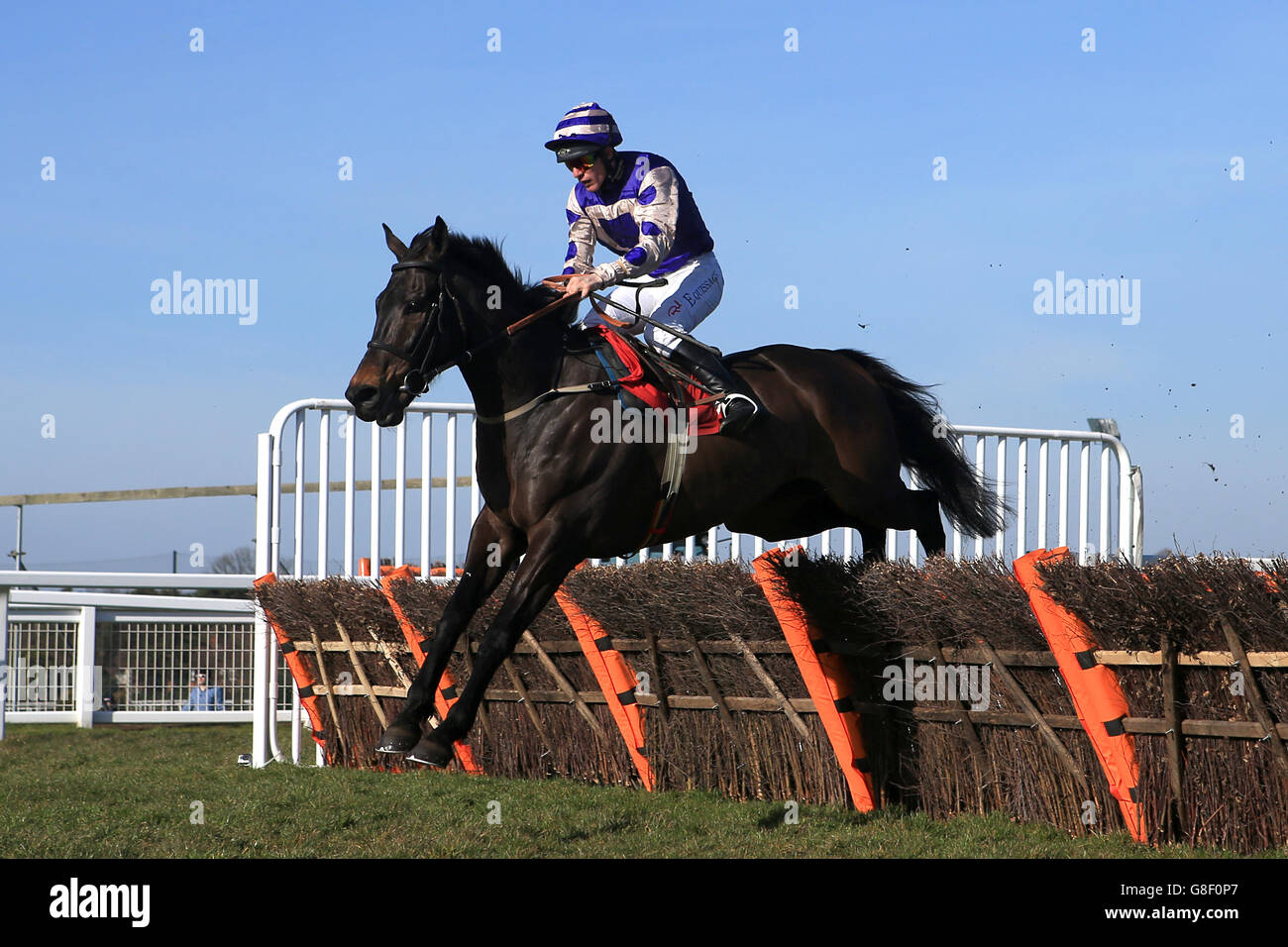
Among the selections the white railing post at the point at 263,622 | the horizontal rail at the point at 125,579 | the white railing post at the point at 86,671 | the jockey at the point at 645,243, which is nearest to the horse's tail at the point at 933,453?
the jockey at the point at 645,243

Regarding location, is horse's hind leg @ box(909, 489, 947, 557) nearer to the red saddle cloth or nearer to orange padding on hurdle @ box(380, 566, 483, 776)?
the red saddle cloth

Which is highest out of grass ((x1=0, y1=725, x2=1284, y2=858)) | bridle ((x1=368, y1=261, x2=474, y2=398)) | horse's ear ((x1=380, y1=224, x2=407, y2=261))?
horse's ear ((x1=380, y1=224, x2=407, y2=261))

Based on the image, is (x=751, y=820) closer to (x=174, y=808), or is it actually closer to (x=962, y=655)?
(x=962, y=655)

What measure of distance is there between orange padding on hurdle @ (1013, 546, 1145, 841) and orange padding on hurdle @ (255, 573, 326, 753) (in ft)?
16.7

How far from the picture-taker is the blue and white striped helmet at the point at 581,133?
221 inches

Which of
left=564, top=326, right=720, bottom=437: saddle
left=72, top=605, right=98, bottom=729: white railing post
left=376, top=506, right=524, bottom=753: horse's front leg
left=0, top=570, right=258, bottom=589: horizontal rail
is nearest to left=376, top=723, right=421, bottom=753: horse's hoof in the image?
left=376, top=506, right=524, bottom=753: horse's front leg

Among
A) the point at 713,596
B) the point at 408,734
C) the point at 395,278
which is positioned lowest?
the point at 408,734

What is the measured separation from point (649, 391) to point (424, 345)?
36.7 inches

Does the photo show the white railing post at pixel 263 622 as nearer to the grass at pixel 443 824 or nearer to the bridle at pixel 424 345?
the grass at pixel 443 824

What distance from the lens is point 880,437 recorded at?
6391 mm

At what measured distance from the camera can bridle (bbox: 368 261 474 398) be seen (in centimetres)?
503
